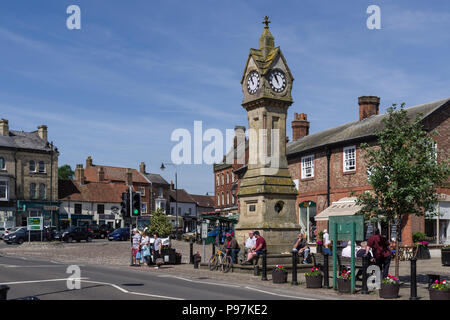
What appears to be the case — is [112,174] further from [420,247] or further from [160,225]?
[420,247]

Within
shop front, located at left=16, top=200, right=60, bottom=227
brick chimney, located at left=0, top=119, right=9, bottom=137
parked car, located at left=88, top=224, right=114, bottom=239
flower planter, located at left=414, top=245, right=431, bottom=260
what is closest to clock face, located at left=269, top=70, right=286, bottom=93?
flower planter, located at left=414, top=245, right=431, bottom=260

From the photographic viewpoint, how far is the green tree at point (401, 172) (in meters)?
15.9

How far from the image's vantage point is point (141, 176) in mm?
85750

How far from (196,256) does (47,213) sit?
46609mm

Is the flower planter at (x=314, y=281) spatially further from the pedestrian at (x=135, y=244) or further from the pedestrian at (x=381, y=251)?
the pedestrian at (x=135, y=244)

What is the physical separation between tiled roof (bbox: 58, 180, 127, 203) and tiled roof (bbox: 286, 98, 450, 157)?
37.3m

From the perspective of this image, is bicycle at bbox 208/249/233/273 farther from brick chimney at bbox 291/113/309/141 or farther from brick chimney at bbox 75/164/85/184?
brick chimney at bbox 75/164/85/184

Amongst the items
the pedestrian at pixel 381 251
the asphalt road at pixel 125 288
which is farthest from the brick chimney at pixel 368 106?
the pedestrian at pixel 381 251

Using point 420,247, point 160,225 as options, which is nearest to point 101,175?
point 160,225

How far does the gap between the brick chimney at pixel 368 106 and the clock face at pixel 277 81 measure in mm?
16625

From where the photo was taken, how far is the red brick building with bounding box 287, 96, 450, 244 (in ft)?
103

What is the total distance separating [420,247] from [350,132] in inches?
404
